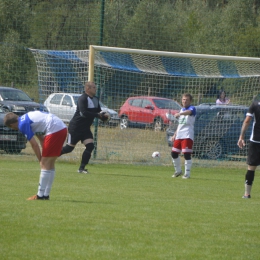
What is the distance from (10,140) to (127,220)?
10.8 metres

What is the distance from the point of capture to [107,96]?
1769 centimetres

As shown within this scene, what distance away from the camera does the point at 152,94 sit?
17.9 m

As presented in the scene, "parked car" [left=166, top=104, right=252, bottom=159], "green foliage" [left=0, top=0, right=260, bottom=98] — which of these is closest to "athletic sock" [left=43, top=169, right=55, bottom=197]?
"parked car" [left=166, top=104, right=252, bottom=159]

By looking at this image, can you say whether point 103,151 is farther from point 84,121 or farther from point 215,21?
point 215,21

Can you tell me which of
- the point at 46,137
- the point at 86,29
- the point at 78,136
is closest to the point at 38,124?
the point at 46,137

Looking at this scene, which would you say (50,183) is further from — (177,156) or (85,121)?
(177,156)

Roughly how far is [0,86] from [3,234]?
13.7 meters

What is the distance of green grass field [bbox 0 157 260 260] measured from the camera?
6465 millimetres

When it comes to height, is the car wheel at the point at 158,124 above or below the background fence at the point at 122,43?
below

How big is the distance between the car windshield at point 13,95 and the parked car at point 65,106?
2229 mm

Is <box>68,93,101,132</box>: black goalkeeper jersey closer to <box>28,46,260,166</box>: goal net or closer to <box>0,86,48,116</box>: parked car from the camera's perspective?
<box>28,46,260,166</box>: goal net

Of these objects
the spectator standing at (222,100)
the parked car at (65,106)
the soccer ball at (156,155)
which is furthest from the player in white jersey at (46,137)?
the spectator standing at (222,100)

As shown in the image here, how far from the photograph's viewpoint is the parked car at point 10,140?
712 inches

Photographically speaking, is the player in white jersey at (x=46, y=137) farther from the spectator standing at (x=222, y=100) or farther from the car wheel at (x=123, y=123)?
the spectator standing at (x=222, y=100)
